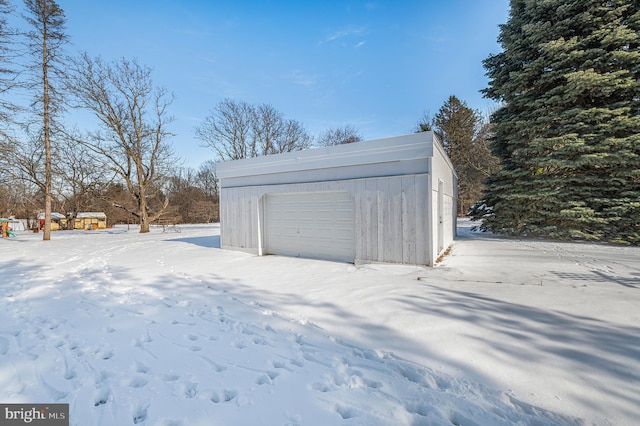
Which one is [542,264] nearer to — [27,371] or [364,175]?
[364,175]

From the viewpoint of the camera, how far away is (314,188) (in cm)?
693

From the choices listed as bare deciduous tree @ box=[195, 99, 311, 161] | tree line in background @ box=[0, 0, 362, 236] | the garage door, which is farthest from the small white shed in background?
bare deciduous tree @ box=[195, 99, 311, 161]

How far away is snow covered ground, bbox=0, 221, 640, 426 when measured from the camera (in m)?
1.79

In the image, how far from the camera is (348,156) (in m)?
6.38

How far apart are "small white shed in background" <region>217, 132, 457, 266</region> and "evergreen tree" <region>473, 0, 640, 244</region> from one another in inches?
205

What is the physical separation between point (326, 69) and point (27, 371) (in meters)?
15.8

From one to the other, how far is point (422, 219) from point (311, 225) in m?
2.91

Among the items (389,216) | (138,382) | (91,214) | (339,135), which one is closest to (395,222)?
(389,216)

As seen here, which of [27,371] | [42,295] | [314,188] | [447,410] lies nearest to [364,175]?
[314,188]

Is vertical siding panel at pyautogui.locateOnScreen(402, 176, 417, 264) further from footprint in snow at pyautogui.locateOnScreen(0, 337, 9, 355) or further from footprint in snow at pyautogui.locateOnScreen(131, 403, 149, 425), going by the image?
footprint in snow at pyautogui.locateOnScreen(0, 337, 9, 355)

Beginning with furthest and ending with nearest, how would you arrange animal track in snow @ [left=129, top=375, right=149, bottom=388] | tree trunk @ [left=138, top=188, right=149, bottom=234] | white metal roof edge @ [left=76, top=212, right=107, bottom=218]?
white metal roof edge @ [left=76, top=212, right=107, bottom=218] < tree trunk @ [left=138, top=188, right=149, bottom=234] < animal track in snow @ [left=129, top=375, right=149, bottom=388]

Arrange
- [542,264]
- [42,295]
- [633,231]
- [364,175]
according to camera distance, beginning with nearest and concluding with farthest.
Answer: [42,295]
[542,264]
[364,175]
[633,231]

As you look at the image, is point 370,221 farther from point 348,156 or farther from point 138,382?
point 138,382

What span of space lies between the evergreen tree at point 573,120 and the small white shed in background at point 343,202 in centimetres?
521
